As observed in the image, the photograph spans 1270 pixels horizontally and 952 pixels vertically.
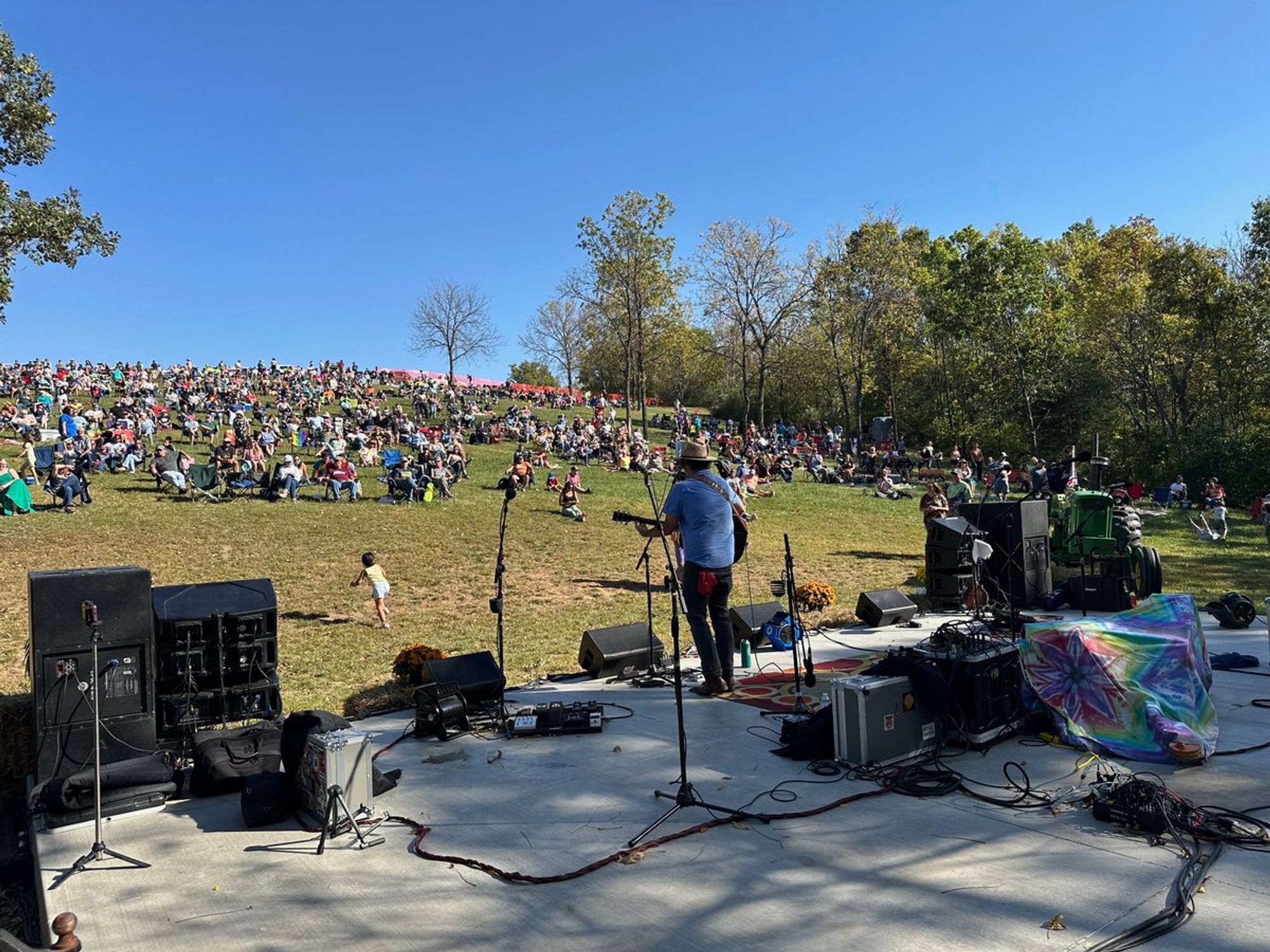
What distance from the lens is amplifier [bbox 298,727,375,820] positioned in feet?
14.5

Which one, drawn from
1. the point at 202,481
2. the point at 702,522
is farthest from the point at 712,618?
the point at 202,481

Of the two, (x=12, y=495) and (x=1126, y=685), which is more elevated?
(x=12, y=495)

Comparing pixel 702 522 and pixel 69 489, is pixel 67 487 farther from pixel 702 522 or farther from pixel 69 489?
pixel 702 522

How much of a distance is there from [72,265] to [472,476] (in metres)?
14.3

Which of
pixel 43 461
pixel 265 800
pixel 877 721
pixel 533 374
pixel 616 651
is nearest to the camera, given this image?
pixel 265 800

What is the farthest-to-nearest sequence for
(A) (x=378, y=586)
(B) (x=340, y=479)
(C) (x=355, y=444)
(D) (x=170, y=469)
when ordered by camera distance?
(C) (x=355, y=444)
(B) (x=340, y=479)
(D) (x=170, y=469)
(A) (x=378, y=586)

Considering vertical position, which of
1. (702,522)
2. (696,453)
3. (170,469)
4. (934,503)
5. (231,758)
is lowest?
(231,758)

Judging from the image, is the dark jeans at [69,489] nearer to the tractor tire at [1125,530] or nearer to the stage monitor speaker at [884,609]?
the stage monitor speaker at [884,609]

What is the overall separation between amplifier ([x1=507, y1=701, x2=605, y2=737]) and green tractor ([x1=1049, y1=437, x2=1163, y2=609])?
6.72 m

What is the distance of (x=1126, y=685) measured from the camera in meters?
5.23

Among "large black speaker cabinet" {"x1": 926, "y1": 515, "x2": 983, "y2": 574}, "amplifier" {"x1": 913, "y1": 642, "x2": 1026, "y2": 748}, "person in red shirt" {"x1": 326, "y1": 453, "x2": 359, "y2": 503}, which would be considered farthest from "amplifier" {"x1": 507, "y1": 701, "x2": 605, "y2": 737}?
"person in red shirt" {"x1": 326, "y1": 453, "x2": 359, "y2": 503}

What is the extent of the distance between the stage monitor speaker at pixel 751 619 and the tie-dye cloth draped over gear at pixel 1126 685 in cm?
354

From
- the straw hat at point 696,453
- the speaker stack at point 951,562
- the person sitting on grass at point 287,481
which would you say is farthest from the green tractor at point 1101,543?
the person sitting on grass at point 287,481

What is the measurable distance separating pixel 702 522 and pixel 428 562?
10350 mm
